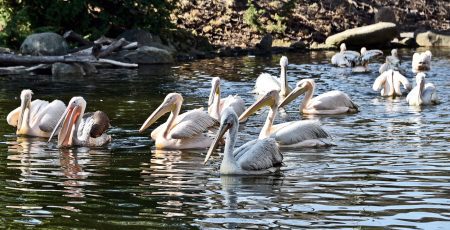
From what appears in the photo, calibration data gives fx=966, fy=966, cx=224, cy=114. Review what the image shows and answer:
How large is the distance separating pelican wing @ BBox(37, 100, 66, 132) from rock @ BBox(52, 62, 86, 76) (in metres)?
9.91

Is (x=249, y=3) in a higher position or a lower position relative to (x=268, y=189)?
higher

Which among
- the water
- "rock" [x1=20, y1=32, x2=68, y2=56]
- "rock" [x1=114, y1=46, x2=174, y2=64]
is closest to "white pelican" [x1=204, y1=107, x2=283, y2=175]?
the water

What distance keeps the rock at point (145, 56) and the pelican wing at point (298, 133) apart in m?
14.8

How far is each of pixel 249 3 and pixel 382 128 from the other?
873 inches

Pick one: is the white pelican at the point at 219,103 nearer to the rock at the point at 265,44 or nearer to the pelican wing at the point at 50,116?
the pelican wing at the point at 50,116

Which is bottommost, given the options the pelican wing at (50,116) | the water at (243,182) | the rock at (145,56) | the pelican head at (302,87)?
the water at (243,182)

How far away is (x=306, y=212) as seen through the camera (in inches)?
279

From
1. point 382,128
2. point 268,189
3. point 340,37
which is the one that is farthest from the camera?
point 340,37

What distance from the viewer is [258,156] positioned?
898cm

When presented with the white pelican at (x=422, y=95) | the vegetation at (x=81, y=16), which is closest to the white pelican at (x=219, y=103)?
the white pelican at (x=422, y=95)

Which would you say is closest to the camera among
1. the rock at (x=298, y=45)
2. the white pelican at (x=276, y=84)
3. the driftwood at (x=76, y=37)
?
the white pelican at (x=276, y=84)

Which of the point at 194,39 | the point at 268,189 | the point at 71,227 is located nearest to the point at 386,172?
the point at 268,189

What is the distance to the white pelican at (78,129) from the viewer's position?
11.2 meters

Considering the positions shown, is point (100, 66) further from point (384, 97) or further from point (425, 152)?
point (425, 152)
